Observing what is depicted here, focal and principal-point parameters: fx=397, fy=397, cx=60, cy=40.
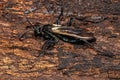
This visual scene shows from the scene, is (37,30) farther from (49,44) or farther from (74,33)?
(74,33)

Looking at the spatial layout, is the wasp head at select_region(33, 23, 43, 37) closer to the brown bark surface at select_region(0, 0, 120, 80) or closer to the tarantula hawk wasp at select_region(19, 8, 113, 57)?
the tarantula hawk wasp at select_region(19, 8, 113, 57)

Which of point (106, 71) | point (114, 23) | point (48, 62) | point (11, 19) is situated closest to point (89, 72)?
point (106, 71)

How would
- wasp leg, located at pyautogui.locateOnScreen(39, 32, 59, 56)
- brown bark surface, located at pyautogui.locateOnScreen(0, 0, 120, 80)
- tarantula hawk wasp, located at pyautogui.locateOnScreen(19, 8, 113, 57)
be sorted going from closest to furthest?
brown bark surface, located at pyautogui.locateOnScreen(0, 0, 120, 80)
wasp leg, located at pyautogui.locateOnScreen(39, 32, 59, 56)
tarantula hawk wasp, located at pyautogui.locateOnScreen(19, 8, 113, 57)

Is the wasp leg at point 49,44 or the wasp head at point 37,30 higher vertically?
the wasp head at point 37,30

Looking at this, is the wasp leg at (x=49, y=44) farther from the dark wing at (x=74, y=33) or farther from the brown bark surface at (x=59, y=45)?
the dark wing at (x=74, y=33)

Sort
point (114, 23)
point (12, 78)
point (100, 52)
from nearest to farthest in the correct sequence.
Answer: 1. point (12, 78)
2. point (100, 52)
3. point (114, 23)

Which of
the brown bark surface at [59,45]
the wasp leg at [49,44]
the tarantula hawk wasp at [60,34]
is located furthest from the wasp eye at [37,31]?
the wasp leg at [49,44]

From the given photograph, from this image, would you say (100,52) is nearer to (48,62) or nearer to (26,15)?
(48,62)

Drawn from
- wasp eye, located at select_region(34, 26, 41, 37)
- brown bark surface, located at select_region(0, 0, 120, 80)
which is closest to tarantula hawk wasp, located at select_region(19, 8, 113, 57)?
wasp eye, located at select_region(34, 26, 41, 37)
